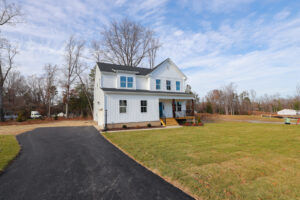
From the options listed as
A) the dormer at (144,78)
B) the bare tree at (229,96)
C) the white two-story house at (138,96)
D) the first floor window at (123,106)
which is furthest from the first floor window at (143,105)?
the bare tree at (229,96)

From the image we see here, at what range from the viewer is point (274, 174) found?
3.93 m

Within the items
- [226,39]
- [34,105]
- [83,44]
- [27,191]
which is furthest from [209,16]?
[34,105]

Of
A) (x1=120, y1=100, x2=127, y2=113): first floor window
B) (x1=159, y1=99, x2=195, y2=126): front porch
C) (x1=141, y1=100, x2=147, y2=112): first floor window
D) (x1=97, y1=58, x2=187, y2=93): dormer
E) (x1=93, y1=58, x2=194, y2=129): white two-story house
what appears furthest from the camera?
(x1=159, y1=99, x2=195, y2=126): front porch

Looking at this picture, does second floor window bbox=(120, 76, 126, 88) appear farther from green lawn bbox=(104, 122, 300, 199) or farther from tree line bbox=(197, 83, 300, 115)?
tree line bbox=(197, 83, 300, 115)

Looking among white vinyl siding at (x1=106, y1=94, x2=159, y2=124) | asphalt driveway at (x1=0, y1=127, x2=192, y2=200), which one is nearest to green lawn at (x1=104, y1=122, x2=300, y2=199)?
asphalt driveway at (x1=0, y1=127, x2=192, y2=200)

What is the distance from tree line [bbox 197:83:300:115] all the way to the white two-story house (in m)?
27.1

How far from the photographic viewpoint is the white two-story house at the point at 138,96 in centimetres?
1384

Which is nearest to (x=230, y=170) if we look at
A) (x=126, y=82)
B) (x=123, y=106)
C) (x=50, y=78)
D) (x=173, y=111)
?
(x=123, y=106)

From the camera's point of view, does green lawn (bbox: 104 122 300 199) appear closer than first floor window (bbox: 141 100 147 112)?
Yes

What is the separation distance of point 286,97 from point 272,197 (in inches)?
2817

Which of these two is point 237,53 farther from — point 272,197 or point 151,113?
point 272,197

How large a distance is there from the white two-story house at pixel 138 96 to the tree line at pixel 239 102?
2711cm

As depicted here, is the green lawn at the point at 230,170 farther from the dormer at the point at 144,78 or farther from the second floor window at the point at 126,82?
the dormer at the point at 144,78

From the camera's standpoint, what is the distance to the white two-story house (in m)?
13.8
